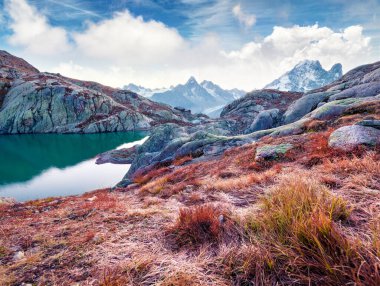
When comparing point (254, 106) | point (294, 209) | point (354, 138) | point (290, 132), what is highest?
point (254, 106)

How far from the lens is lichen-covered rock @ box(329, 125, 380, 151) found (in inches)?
320

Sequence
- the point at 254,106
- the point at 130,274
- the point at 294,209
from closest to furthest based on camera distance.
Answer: the point at 130,274
the point at 294,209
the point at 254,106

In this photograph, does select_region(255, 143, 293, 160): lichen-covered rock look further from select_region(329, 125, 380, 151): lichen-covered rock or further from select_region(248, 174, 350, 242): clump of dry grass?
select_region(248, 174, 350, 242): clump of dry grass

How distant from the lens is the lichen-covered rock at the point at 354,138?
812 centimetres

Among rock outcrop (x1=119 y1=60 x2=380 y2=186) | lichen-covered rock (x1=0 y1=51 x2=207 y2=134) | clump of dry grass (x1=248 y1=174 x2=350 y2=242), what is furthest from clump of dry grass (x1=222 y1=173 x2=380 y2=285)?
lichen-covered rock (x1=0 y1=51 x2=207 y2=134)

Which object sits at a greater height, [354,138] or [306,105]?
[306,105]

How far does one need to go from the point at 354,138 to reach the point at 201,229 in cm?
830

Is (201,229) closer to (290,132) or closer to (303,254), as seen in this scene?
(303,254)

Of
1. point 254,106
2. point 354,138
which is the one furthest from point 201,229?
point 254,106

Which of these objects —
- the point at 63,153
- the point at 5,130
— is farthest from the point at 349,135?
the point at 5,130

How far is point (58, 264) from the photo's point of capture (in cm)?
354

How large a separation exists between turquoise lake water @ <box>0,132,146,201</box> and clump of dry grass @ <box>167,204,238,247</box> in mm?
30015

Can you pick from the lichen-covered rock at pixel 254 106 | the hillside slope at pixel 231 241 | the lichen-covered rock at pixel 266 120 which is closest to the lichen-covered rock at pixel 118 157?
the lichen-covered rock at pixel 254 106

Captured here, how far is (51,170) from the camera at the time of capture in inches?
1620
